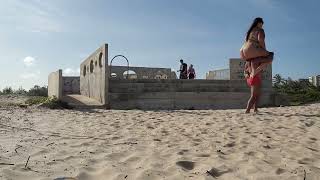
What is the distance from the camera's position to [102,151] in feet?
16.4

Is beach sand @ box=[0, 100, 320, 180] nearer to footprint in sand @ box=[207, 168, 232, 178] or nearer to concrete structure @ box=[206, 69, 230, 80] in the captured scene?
footprint in sand @ box=[207, 168, 232, 178]

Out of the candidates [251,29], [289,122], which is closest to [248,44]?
[251,29]

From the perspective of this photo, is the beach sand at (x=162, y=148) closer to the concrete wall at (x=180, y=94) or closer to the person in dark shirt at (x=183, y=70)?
the concrete wall at (x=180, y=94)

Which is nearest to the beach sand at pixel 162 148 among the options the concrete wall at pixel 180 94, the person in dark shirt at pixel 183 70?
the concrete wall at pixel 180 94

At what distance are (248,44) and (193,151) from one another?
4.20 meters

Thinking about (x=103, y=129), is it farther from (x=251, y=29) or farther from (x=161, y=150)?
(x=251, y=29)

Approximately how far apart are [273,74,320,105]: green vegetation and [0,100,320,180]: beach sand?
32.3 feet

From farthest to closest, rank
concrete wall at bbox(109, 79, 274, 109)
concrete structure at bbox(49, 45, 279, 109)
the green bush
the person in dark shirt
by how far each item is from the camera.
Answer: the green bush < the person in dark shirt < concrete wall at bbox(109, 79, 274, 109) < concrete structure at bbox(49, 45, 279, 109)

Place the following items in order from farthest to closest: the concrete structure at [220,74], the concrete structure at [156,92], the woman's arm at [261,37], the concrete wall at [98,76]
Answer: the concrete structure at [220,74] → the concrete structure at [156,92] → the concrete wall at [98,76] → the woman's arm at [261,37]

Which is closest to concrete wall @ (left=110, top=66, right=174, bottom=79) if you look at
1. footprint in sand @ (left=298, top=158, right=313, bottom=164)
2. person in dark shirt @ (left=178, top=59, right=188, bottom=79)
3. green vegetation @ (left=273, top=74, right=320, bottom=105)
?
person in dark shirt @ (left=178, top=59, right=188, bottom=79)

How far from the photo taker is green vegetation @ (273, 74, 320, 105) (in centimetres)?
1736

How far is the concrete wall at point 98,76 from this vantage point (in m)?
12.7

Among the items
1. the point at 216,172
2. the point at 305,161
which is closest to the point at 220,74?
the point at 305,161

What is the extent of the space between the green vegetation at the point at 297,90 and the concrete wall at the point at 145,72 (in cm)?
532
